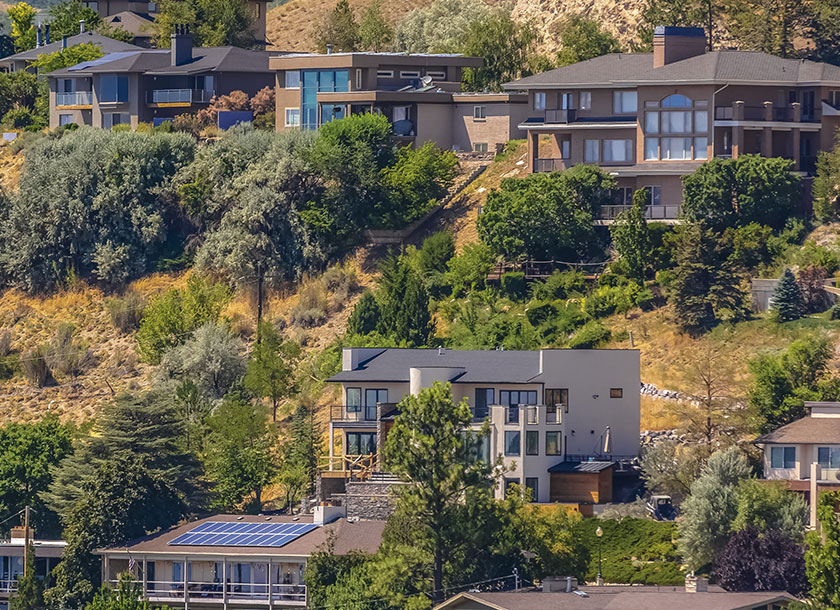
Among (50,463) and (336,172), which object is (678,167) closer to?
(336,172)

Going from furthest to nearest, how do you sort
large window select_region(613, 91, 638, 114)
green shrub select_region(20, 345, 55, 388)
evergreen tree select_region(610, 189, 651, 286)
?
green shrub select_region(20, 345, 55, 388)
large window select_region(613, 91, 638, 114)
evergreen tree select_region(610, 189, 651, 286)

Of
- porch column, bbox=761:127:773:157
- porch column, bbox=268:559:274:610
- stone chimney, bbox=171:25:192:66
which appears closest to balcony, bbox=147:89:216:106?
stone chimney, bbox=171:25:192:66

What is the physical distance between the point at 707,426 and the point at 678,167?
64.3 ft

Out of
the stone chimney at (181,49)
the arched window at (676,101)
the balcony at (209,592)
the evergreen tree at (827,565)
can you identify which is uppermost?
the stone chimney at (181,49)

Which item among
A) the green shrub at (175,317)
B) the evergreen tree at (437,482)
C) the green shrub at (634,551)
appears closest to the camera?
the evergreen tree at (437,482)

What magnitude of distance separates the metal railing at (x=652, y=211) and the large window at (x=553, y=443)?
56.4 ft

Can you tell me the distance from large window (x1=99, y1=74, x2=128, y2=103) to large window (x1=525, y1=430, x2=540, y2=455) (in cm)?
5171

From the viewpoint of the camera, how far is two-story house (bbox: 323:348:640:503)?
9244 cm

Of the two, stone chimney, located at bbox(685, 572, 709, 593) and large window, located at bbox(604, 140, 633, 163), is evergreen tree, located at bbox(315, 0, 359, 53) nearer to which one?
large window, located at bbox(604, 140, 633, 163)

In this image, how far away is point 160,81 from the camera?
138 m

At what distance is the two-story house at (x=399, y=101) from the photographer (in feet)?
408

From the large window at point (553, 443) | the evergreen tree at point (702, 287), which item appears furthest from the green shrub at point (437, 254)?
the large window at point (553, 443)

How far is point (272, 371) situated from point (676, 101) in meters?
21.5

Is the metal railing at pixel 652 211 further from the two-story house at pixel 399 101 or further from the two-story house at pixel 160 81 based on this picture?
the two-story house at pixel 160 81
